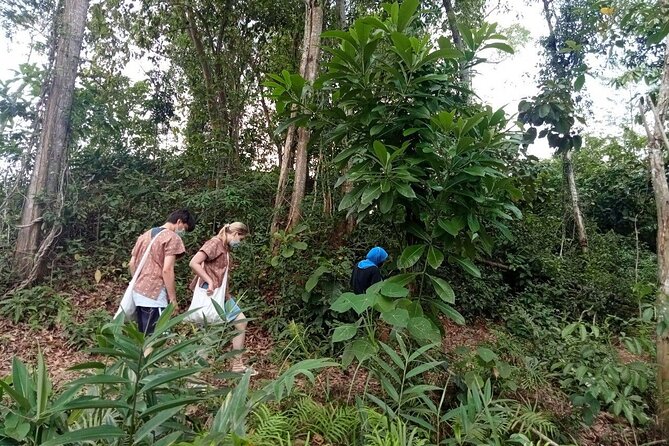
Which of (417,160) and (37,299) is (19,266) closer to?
(37,299)

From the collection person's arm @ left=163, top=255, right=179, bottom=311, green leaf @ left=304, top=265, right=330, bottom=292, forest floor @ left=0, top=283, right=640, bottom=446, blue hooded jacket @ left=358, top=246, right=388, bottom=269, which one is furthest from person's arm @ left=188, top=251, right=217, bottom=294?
blue hooded jacket @ left=358, top=246, right=388, bottom=269

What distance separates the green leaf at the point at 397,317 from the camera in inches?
94.7

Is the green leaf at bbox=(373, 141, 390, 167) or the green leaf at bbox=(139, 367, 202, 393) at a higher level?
the green leaf at bbox=(373, 141, 390, 167)

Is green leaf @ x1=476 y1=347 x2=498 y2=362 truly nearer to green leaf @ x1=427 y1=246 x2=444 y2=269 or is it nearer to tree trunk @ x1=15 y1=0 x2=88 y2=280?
green leaf @ x1=427 y1=246 x2=444 y2=269

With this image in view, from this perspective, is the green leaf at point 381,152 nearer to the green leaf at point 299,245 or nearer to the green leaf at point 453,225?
the green leaf at point 453,225

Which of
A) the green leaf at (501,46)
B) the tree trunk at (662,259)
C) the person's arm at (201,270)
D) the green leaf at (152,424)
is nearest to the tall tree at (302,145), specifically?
the person's arm at (201,270)

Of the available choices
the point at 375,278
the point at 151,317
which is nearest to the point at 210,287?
the point at 151,317

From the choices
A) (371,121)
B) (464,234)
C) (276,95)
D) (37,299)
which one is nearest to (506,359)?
(464,234)

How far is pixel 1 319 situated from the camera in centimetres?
476

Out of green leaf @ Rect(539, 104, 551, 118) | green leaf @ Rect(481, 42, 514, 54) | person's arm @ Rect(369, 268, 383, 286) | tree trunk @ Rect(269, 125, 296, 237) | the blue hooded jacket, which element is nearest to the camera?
green leaf @ Rect(481, 42, 514, 54)

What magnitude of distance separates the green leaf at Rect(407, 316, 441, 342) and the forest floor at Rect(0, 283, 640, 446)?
0.57 m

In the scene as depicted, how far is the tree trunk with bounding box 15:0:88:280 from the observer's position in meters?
5.52

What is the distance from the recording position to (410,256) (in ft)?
9.35

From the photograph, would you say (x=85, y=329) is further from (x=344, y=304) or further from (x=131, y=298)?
(x=344, y=304)
